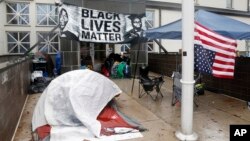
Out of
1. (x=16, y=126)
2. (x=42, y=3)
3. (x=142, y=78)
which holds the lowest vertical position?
(x=16, y=126)

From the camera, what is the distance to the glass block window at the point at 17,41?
11.9 meters

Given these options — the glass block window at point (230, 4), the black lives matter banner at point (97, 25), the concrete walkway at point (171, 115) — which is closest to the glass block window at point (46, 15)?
the black lives matter banner at point (97, 25)

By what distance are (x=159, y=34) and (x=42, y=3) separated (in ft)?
26.3

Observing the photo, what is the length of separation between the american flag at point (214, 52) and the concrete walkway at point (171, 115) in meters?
0.96

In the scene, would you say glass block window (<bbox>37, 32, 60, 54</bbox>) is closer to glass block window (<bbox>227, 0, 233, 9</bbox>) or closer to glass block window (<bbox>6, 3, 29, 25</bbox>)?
glass block window (<bbox>6, 3, 29, 25</bbox>)

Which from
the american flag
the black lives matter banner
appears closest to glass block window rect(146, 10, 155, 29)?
the black lives matter banner

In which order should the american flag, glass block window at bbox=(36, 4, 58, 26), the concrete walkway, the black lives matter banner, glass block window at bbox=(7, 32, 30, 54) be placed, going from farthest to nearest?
glass block window at bbox=(36, 4, 58, 26), glass block window at bbox=(7, 32, 30, 54), the black lives matter banner, the american flag, the concrete walkway

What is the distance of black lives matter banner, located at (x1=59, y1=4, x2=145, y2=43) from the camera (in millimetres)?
8438

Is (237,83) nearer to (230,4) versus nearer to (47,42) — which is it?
(47,42)

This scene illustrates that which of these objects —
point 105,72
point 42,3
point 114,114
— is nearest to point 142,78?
point 114,114

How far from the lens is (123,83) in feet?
30.9

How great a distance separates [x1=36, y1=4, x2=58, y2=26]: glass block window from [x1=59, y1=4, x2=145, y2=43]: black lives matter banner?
4.33 m

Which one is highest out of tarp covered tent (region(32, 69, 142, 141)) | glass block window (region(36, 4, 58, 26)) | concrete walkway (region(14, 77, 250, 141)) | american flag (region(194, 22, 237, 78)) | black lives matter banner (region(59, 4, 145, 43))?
glass block window (region(36, 4, 58, 26))

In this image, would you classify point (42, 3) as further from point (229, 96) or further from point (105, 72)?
point (229, 96)
